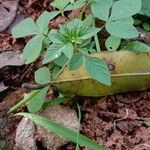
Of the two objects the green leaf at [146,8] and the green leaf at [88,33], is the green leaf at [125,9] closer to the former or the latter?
the green leaf at [88,33]

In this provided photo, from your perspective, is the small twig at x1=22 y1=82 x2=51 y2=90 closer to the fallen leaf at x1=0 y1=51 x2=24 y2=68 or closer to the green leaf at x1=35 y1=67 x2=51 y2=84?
the green leaf at x1=35 y1=67 x2=51 y2=84

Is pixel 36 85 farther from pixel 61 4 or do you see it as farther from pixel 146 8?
pixel 146 8

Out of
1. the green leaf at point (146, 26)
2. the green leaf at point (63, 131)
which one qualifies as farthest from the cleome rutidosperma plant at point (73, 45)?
the green leaf at point (146, 26)

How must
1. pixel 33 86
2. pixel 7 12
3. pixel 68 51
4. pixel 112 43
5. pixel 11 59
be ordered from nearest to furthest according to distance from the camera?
pixel 68 51 < pixel 33 86 < pixel 112 43 < pixel 11 59 < pixel 7 12

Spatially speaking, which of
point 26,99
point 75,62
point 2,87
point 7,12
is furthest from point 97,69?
point 7,12

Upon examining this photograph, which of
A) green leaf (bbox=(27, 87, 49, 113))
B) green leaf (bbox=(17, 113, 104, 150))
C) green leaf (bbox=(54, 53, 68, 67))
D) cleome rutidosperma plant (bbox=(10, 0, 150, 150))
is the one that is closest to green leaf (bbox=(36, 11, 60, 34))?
cleome rutidosperma plant (bbox=(10, 0, 150, 150))

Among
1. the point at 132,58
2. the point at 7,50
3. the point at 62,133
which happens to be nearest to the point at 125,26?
the point at 132,58

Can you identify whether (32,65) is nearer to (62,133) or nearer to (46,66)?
(46,66)
